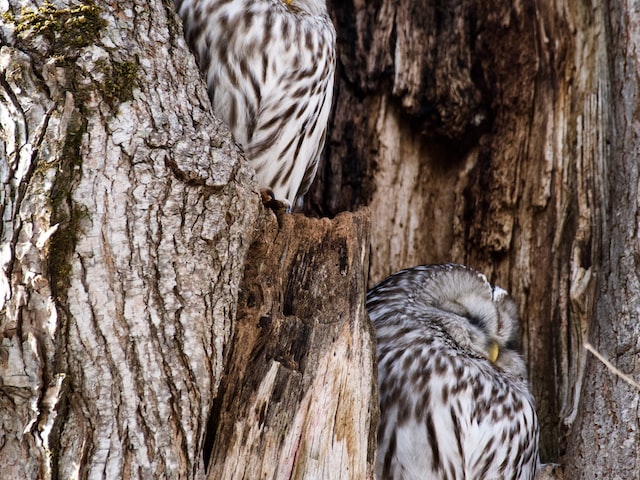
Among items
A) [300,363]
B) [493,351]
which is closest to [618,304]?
[493,351]

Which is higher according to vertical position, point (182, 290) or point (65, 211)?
point (65, 211)

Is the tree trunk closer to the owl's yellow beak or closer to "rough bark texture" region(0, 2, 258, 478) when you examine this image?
"rough bark texture" region(0, 2, 258, 478)

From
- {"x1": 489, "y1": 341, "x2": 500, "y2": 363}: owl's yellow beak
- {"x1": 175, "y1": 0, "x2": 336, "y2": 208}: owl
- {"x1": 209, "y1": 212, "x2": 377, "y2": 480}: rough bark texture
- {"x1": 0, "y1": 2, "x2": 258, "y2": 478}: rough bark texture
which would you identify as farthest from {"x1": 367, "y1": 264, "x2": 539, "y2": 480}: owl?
{"x1": 0, "y1": 2, "x2": 258, "y2": 478}: rough bark texture

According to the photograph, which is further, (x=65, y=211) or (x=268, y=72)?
(x=268, y=72)

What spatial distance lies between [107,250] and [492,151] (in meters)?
1.96

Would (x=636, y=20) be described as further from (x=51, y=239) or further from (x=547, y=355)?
(x=51, y=239)

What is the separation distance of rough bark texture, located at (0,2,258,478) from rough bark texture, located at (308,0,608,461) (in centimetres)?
148

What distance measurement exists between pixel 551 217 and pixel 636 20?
2.57ft

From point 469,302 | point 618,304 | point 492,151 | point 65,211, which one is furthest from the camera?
point 492,151

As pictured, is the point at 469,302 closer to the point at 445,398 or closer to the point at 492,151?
the point at 445,398

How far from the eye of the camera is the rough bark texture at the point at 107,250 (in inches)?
72.6

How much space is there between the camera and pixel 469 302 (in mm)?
3121

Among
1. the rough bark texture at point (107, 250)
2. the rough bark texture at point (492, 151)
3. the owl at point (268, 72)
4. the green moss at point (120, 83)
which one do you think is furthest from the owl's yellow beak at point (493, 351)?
the green moss at point (120, 83)

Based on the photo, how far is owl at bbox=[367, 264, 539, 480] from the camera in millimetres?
2621
